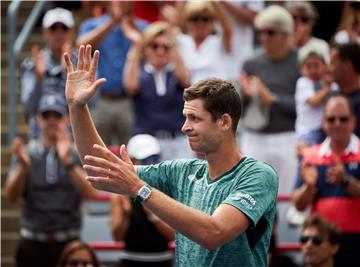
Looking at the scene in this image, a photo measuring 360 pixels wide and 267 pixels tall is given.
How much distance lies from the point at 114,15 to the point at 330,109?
3.21 m

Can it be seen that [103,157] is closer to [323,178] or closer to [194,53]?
[323,178]

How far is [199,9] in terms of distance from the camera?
35.3 feet

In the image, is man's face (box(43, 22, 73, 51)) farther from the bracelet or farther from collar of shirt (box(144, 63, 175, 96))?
the bracelet

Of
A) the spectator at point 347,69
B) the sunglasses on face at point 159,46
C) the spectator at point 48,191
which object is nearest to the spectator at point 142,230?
the spectator at point 48,191

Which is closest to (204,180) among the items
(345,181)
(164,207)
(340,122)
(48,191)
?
(164,207)

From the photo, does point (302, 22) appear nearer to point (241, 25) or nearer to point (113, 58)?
point (241, 25)

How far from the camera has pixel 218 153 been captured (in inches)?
204

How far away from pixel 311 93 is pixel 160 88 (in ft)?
5.08

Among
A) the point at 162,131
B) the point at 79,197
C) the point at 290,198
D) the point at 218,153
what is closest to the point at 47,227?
the point at 79,197

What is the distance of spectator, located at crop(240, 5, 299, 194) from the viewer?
10.2 m

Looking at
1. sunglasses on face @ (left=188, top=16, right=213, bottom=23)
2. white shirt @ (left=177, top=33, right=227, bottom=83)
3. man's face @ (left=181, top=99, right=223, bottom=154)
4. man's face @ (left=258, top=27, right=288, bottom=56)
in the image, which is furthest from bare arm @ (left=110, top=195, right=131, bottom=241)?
man's face @ (left=181, top=99, right=223, bottom=154)

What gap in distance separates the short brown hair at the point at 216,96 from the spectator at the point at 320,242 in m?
3.18

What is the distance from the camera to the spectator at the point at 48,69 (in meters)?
10.6

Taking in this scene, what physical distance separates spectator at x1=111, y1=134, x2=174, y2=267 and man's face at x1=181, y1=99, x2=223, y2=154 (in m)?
3.79
